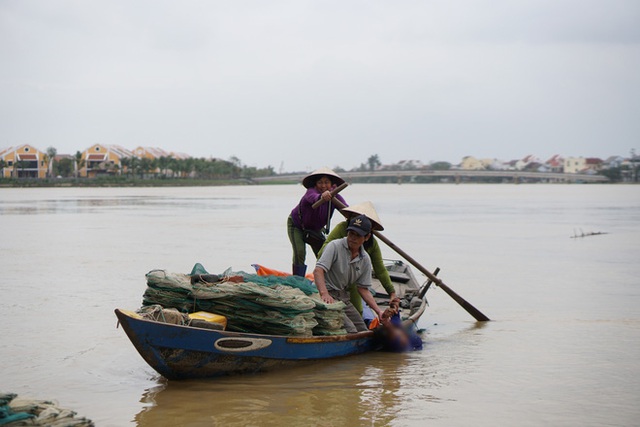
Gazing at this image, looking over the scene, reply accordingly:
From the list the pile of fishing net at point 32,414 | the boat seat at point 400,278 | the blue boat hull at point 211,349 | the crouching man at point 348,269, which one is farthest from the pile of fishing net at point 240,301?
the boat seat at point 400,278

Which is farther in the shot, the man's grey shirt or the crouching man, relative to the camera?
the man's grey shirt

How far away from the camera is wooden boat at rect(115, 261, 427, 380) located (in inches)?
221

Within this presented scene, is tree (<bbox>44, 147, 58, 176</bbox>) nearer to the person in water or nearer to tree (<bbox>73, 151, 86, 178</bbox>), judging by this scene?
tree (<bbox>73, 151, 86, 178</bbox>)

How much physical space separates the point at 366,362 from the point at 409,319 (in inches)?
33.2

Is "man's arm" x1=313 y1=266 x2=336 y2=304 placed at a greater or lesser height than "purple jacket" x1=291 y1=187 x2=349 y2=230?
lesser

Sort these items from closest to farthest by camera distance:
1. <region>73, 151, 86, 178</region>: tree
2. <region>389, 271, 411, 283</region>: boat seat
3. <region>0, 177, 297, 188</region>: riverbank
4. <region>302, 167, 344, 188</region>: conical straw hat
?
<region>302, 167, 344, 188</region>: conical straw hat
<region>389, 271, 411, 283</region>: boat seat
<region>0, 177, 297, 188</region>: riverbank
<region>73, 151, 86, 178</region>: tree

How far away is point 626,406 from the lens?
6.11 m

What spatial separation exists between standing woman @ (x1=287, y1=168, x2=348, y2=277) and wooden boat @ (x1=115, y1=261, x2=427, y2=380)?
1.58 meters

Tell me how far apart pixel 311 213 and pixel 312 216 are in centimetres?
4

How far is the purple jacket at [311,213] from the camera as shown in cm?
826

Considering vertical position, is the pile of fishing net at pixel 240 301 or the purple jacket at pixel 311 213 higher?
the purple jacket at pixel 311 213

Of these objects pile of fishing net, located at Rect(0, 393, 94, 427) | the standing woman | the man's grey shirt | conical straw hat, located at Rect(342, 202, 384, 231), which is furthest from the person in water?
pile of fishing net, located at Rect(0, 393, 94, 427)

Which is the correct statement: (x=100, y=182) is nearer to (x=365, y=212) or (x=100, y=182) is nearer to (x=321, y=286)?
(x=365, y=212)

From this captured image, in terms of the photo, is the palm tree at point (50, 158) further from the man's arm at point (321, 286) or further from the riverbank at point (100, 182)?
the man's arm at point (321, 286)
